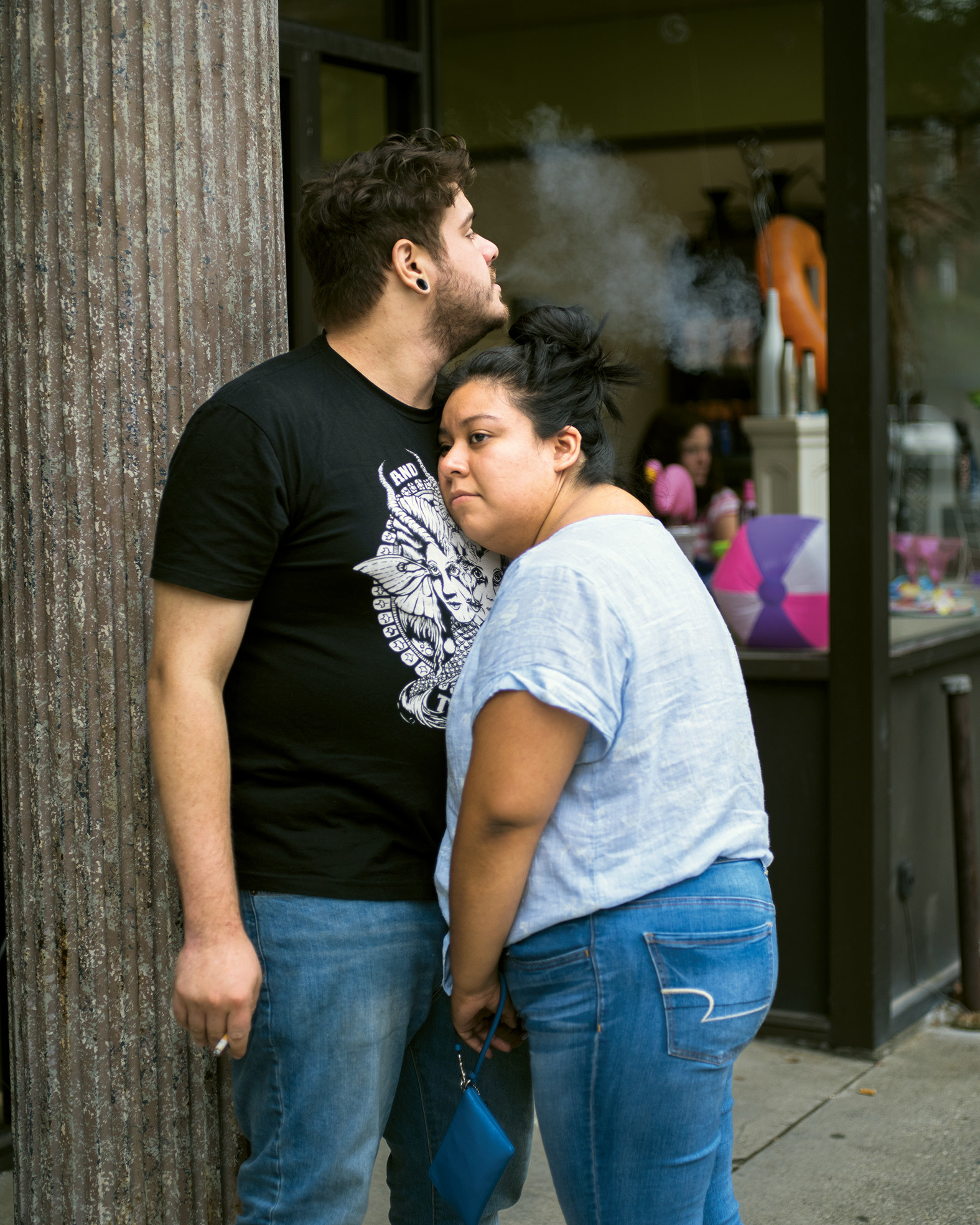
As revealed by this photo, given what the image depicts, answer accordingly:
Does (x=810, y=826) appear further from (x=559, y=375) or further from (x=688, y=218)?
(x=688, y=218)

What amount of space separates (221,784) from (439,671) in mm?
327

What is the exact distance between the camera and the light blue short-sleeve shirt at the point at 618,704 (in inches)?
60.6

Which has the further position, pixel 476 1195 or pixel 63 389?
pixel 63 389

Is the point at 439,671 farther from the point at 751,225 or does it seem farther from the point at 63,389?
the point at 751,225

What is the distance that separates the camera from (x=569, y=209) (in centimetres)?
532

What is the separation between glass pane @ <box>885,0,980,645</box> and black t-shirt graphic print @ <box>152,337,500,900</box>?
3570 millimetres

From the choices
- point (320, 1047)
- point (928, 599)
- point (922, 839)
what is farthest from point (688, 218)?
point (320, 1047)

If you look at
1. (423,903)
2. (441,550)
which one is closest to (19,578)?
(441,550)

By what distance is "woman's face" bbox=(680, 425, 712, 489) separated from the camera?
4.87m

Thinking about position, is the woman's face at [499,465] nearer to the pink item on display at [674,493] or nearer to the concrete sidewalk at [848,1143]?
the concrete sidewalk at [848,1143]

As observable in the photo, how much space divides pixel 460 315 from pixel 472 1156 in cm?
111

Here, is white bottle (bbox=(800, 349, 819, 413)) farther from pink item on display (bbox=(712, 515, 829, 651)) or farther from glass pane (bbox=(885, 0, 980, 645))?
glass pane (bbox=(885, 0, 980, 645))

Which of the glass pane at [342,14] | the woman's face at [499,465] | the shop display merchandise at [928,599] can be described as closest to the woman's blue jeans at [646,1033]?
the woman's face at [499,465]

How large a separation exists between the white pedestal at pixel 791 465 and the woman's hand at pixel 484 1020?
2.73m
